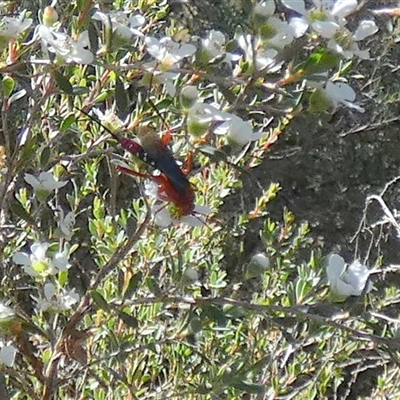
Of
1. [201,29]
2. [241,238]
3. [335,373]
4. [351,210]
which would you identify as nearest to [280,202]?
[351,210]

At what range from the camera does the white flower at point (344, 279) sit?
2.91ft

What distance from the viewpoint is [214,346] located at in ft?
5.01

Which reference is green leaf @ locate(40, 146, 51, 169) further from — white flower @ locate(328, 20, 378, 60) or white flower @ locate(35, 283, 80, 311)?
white flower @ locate(328, 20, 378, 60)

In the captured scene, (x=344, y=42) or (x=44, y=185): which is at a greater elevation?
(x=344, y=42)

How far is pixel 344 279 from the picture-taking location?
908 millimetres

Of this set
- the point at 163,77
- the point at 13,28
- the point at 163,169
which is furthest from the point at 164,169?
the point at 13,28

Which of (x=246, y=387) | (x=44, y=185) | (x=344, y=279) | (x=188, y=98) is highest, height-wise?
(x=188, y=98)

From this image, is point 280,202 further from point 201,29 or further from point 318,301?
point 318,301

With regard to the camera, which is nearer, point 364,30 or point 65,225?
point 364,30

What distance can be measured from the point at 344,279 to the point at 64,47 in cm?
39

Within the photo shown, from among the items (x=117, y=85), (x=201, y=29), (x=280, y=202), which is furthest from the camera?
(x=280, y=202)

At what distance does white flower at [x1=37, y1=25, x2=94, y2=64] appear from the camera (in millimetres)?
814

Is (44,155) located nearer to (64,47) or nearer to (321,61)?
(64,47)

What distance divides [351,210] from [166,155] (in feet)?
7.91
